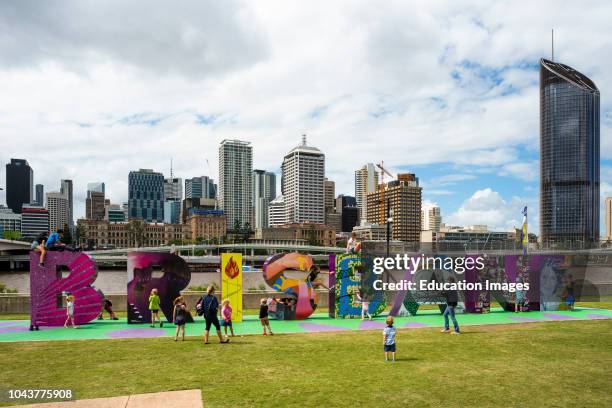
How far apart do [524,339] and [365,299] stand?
850 cm

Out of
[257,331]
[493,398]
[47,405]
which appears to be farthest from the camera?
[257,331]

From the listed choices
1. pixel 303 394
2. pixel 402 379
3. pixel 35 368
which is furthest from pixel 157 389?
pixel 402 379

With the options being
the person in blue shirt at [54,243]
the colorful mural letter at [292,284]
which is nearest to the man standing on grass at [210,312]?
the colorful mural letter at [292,284]

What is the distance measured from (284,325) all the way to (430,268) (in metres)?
9.07

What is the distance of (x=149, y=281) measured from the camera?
21.9 metres

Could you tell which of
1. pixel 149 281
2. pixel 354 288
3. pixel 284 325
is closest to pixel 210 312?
pixel 284 325

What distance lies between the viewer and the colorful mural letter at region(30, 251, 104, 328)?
20125 millimetres

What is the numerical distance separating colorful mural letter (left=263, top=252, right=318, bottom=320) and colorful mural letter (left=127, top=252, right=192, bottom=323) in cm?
425

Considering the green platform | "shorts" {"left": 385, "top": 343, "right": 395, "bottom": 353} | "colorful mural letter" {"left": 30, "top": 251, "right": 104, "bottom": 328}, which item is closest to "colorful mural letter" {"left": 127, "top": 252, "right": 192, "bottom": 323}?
the green platform

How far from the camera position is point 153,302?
20703 mm

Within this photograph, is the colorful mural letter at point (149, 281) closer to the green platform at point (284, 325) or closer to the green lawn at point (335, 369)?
the green platform at point (284, 325)

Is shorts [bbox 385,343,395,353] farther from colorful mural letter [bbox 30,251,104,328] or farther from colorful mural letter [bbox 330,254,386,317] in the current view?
colorful mural letter [bbox 30,251,104,328]

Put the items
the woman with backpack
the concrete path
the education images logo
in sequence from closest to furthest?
the concrete path → the woman with backpack → the education images logo

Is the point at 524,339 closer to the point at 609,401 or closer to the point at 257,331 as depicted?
the point at 609,401
